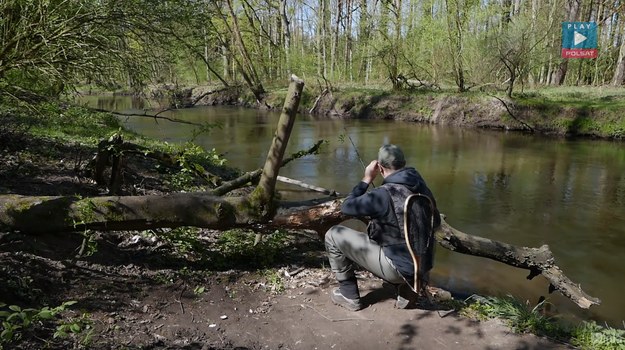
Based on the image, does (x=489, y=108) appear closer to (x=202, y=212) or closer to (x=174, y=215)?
(x=202, y=212)

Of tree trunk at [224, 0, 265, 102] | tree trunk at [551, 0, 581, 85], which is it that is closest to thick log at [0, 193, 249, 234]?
tree trunk at [224, 0, 265, 102]

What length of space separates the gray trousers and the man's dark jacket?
87mm

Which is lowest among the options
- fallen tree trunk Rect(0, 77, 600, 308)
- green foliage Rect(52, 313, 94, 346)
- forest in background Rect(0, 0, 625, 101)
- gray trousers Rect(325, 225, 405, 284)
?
green foliage Rect(52, 313, 94, 346)

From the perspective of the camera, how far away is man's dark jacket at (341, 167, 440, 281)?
3.94 m

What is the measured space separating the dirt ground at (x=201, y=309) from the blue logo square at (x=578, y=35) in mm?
24902

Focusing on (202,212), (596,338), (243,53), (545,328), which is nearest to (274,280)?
(202,212)

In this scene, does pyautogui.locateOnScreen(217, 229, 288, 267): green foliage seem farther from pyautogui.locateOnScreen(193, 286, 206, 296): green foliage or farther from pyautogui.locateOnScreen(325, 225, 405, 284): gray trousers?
pyautogui.locateOnScreen(325, 225, 405, 284): gray trousers

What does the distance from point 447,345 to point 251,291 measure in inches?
76.6

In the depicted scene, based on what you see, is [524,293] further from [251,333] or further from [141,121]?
[141,121]

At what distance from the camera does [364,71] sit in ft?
123

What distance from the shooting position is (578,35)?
2508cm

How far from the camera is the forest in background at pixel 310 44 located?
18.4 ft

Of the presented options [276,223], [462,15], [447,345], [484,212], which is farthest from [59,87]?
[462,15]

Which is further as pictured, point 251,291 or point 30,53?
point 30,53
